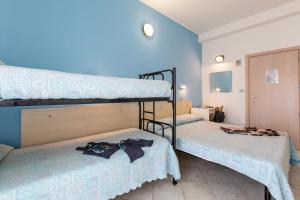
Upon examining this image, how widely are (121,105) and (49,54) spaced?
1.16 meters

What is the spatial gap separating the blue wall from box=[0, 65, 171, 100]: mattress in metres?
0.88

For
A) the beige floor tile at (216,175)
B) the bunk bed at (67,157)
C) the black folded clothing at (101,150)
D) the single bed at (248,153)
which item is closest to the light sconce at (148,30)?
the bunk bed at (67,157)

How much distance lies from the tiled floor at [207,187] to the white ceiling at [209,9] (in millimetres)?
2812

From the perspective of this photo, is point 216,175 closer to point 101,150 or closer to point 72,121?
point 101,150

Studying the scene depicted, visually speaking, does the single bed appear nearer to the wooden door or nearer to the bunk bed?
the bunk bed

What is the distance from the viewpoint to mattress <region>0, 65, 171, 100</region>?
1.03 meters

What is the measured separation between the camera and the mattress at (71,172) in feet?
3.40

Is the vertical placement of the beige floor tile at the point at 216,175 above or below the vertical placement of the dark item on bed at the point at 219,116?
below

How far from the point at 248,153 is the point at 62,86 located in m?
1.80

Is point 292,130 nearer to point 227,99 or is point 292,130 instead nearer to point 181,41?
point 227,99

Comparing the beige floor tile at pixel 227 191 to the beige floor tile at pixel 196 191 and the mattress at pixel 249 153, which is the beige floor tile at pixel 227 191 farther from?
the mattress at pixel 249 153

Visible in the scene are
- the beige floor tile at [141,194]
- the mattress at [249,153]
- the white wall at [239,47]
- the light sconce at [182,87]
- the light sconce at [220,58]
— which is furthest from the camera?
the light sconce at [220,58]

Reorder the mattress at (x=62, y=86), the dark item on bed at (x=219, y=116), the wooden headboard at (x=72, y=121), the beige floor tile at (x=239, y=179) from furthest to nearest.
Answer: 1. the dark item on bed at (x=219, y=116)
2. the beige floor tile at (x=239, y=179)
3. the wooden headboard at (x=72, y=121)
4. the mattress at (x=62, y=86)

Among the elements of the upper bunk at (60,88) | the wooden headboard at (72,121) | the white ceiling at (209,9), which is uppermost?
the white ceiling at (209,9)
